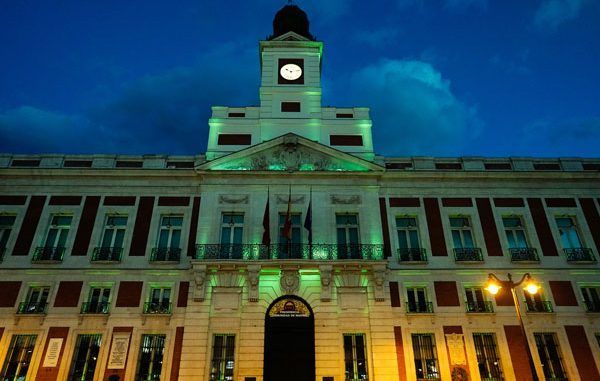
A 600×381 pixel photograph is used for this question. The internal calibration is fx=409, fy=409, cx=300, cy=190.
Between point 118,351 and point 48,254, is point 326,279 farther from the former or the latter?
point 48,254

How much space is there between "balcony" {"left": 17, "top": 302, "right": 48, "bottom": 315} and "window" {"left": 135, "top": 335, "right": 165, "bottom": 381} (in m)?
4.80

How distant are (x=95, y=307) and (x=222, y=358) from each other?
6315mm

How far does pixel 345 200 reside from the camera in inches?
822

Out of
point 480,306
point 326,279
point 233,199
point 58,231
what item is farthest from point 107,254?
point 480,306

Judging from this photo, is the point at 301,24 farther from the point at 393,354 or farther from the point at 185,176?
the point at 393,354

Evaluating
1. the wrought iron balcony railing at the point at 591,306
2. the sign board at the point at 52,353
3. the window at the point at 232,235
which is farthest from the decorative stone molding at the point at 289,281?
the wrought iron balcony railing at the point at 591,306

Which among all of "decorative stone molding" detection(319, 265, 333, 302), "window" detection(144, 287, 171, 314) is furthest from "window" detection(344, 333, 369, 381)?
"window" detection(144, 287, 171, 314)

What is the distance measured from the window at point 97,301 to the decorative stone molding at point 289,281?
7964 millimetres

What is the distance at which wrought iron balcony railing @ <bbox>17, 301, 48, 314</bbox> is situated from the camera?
1819 cm

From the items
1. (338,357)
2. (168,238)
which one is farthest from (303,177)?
(338,357)

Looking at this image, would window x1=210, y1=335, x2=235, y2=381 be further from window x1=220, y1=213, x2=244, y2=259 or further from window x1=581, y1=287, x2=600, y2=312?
window x1=581, y1=287, x2=600, y2=312

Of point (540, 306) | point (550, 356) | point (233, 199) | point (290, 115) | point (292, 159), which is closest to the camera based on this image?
point (550, 356)

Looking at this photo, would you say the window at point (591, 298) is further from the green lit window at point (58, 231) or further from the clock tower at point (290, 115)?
the green lit window at point (58, 231)

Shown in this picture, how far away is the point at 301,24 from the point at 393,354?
20939mm
